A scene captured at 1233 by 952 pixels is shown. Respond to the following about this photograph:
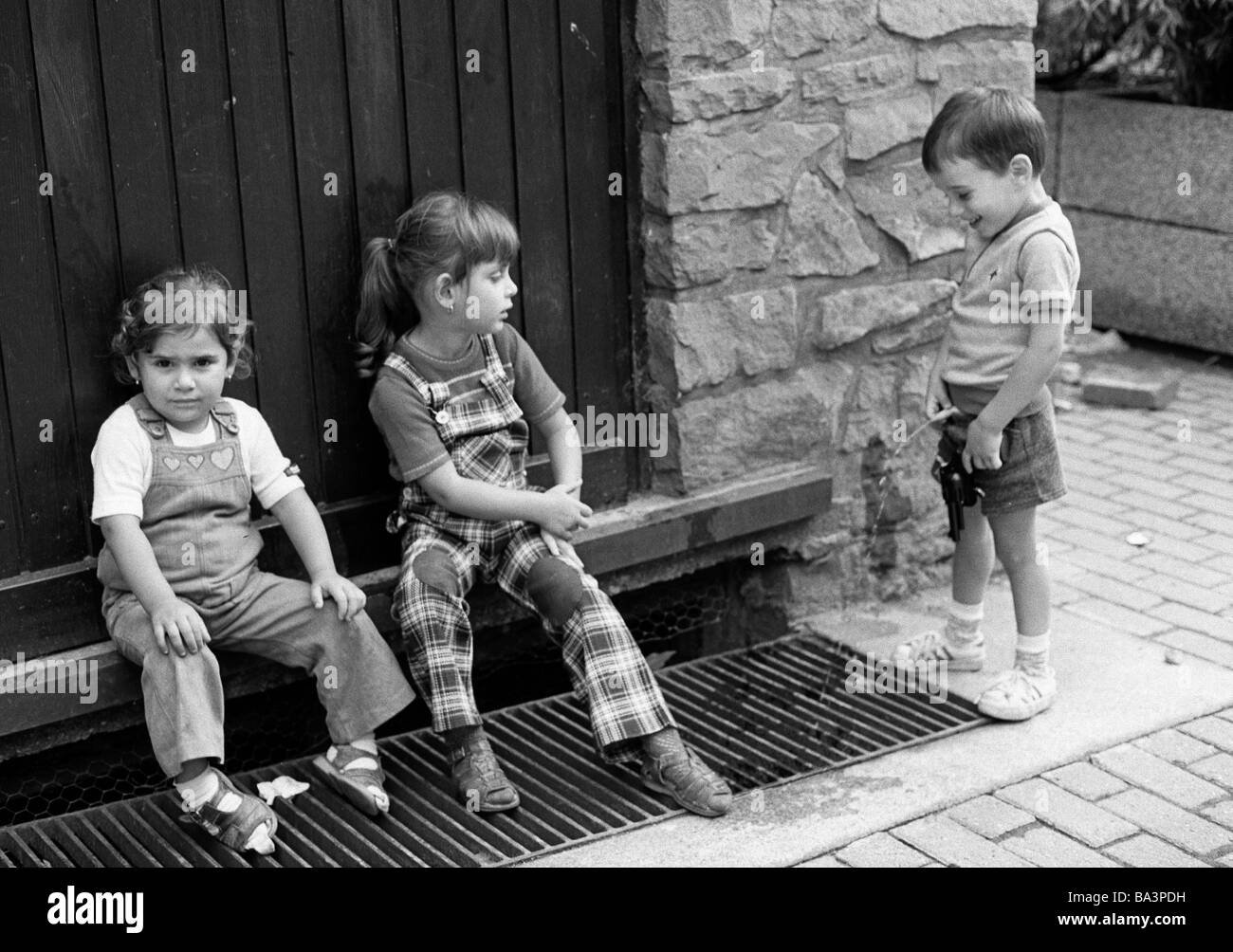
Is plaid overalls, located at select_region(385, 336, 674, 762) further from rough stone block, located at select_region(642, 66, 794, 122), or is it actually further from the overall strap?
rough stone block, located at select_region(642, 66, 794, 122)

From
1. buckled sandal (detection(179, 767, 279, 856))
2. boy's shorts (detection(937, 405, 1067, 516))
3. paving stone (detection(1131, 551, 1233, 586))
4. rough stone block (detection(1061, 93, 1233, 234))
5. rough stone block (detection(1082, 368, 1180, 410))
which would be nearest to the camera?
buckled sandal (detection(179, 767, 279, 856))

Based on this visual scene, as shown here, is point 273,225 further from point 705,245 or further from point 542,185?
point 705,245

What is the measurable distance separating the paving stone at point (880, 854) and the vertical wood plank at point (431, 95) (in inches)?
68.5

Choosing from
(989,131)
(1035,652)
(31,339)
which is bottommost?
(1035,652)

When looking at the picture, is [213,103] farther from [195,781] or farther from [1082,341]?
[1082,341]

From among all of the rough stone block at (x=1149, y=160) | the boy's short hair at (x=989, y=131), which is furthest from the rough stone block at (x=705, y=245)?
the rough stone block at (x=1149, y=160)

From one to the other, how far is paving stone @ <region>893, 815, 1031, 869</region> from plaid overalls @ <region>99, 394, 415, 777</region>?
1111mm

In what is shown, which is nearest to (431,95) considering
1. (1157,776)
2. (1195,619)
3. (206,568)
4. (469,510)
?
→ (469,510)

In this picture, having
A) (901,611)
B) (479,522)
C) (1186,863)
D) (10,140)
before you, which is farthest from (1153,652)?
(10,140)

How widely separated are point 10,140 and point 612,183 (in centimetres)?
144

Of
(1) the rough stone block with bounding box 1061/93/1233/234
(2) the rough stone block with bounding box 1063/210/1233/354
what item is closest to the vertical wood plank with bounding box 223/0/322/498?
(1) the rough stone block with bounding box 1061/93/1233/234

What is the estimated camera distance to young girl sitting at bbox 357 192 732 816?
3.72 meters

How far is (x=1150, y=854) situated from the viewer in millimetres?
3414

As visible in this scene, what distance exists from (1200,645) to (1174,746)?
606 mm
